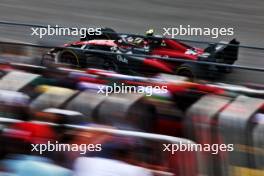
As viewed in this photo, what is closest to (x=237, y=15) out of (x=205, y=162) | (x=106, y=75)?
(x=106, y=75)

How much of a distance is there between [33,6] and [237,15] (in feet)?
13.4

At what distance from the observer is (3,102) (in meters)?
5.40

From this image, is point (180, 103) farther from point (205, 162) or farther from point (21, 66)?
point (21, 66)

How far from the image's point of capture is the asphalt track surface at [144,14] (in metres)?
11.9
